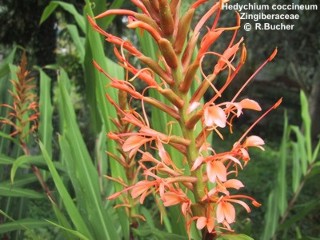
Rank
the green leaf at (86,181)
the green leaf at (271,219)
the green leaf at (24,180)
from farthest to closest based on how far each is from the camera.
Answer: the green leaf at (271,219) < the green leaf at (24,180) < the green leaf at (86,181)

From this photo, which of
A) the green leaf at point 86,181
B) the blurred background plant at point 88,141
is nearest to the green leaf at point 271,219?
the blurred background plant at point 88,141

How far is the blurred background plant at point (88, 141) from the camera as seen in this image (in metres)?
0.73

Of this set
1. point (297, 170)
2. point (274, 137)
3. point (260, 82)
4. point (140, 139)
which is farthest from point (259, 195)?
point (260, 82)

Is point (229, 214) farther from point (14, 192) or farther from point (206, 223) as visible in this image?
point (14, 192)

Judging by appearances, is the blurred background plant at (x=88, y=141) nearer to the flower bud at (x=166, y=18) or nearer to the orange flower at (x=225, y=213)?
the orange flower at (x=225, y=213)

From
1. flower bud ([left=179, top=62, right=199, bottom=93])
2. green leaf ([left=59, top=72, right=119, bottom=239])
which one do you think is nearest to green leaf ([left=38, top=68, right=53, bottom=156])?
green leaf ([left=59, top=72, right=119, bottom=239])

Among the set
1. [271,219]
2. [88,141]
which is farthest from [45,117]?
[88,141]

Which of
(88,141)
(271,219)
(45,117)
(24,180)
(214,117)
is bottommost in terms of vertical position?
(88,141)

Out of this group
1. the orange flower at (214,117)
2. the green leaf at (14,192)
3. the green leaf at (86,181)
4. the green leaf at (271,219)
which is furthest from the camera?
the green leaf at (271,219)

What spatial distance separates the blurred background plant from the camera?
2.40 feet

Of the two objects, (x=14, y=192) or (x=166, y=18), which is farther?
(x=14, y=192)

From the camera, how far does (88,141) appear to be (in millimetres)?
3635

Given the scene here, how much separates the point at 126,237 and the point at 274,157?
393 centimetres

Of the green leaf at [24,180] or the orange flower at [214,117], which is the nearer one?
the orange flower at [214,117]
